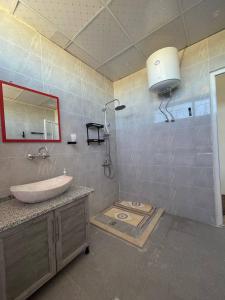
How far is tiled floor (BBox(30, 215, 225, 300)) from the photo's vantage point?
1027 mm

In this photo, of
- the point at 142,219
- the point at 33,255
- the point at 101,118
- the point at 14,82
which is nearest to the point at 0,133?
the point at 14,82

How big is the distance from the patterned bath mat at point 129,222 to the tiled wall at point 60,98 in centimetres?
23

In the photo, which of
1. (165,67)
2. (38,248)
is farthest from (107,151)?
(38,248)

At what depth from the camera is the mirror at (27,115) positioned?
1.26 meters

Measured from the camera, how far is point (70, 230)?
1.24 m

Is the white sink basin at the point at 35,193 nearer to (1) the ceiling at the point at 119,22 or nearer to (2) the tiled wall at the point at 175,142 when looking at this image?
(2) the tiled wall at the point at 175,142

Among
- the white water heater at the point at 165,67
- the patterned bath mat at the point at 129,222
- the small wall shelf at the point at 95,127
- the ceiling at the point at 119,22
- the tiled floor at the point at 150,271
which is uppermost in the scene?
the ceiling at the point at 119,22

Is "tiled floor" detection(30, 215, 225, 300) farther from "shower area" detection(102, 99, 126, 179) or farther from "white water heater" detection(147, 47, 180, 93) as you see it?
"white water heater" detection(147, 47, 180, 93)

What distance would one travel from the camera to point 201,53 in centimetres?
177

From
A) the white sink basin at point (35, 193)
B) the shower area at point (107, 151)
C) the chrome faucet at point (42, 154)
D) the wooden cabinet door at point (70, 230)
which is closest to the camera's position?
the white sink basin at point (35, 193)

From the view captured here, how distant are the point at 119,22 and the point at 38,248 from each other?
2396 mm

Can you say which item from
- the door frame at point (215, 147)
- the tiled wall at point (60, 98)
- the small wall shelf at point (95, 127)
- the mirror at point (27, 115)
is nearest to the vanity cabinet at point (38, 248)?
the tiled wall at point (60, 98)

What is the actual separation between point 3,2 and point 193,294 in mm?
A: 3042

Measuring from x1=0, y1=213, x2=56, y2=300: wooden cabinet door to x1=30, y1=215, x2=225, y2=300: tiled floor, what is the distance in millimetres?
194
